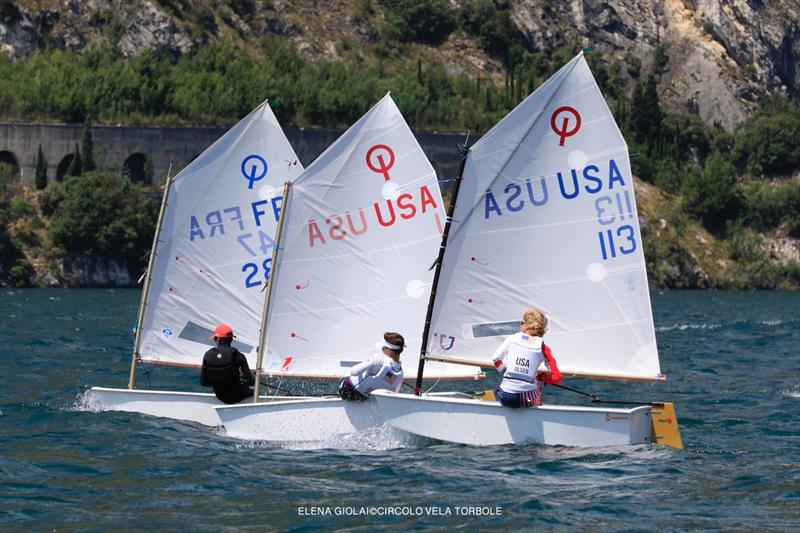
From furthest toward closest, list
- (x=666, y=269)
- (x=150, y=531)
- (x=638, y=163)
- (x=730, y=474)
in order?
(x=638, y=163) < (x=666, y=269) < (x=730, y=474) < (x=150, y=531)

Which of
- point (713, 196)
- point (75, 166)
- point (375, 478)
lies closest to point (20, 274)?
point (75, 166)

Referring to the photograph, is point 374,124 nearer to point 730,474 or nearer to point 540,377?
point 540,377

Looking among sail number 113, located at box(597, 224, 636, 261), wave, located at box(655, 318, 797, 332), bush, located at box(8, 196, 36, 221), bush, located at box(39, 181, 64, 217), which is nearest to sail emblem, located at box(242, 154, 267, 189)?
sail number 113, located at box(597, 224, 636, 261)

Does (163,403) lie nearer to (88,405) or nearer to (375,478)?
(88,405)

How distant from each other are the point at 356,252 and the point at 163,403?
461cm

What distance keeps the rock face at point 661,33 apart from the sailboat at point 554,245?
5214 inches

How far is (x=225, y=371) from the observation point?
2630cm

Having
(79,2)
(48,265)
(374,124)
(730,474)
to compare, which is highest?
(79,2)

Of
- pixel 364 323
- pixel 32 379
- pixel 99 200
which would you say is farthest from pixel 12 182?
pixel 364 323

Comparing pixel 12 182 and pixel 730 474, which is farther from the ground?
pixel 12 182

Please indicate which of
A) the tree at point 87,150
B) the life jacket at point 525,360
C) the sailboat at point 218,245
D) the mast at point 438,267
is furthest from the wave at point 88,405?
the tree at point 87,150

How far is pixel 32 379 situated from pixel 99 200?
8159 cm

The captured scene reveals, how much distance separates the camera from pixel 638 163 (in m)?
155

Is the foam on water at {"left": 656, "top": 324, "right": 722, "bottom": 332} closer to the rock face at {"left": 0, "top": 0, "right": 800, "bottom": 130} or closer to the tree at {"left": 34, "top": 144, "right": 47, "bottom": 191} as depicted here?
the tree at {"left": 34, "top": 144, "right": 47, "bottom": 191}
